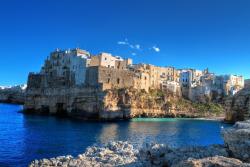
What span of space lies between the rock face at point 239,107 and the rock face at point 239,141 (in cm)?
6766

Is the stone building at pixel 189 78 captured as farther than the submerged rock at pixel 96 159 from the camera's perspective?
Yes

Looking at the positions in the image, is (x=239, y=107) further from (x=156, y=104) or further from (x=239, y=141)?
(x=239, y=141)

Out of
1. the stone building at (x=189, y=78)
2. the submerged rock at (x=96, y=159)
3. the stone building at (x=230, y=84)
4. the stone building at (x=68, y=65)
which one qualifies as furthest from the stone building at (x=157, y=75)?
the submerged rock at (x=96, y=159)

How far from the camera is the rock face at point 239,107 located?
3198 inches

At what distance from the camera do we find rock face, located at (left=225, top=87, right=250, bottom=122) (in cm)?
8122

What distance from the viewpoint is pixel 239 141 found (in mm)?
14234

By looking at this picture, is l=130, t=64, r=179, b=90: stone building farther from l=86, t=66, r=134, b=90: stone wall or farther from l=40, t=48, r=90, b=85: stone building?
l=40, t=48, r=90, b=85: stone building

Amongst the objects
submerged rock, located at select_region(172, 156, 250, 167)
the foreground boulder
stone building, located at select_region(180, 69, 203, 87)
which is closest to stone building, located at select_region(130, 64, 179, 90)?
stone building, located at select_region(180, 69, 203, 87)

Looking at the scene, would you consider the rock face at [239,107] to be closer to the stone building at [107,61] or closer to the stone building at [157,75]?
the stone building at [157,75]

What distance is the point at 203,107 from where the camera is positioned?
11194 cm

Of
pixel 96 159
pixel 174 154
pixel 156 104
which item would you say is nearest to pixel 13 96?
pixel 156 104

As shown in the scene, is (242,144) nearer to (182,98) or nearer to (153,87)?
(153,87)

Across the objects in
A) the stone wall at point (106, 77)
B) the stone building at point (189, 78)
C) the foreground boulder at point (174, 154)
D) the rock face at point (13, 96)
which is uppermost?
the stone building at point (189, 78)

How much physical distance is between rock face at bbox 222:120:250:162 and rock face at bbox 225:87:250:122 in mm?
67663
